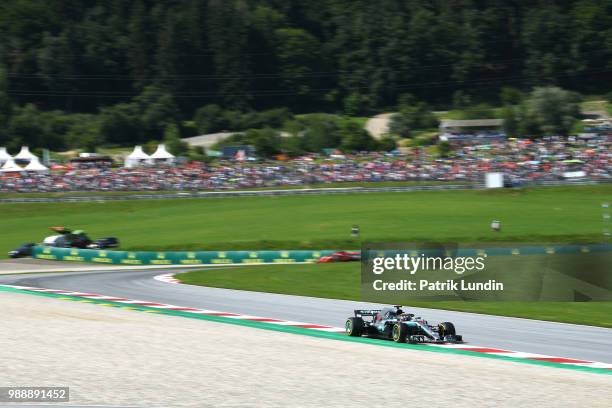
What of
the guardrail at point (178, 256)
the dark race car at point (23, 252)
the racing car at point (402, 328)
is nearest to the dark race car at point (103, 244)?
the guardrail at point (178, 256)

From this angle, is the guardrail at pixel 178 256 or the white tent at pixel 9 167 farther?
the white tent at pixel 9 167

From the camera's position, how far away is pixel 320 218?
177 feet

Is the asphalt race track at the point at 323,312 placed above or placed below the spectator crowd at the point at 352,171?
below

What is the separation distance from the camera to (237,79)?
144500mm

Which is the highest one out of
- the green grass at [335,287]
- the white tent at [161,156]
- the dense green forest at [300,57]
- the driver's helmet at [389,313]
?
the dense green forest at [300,57]

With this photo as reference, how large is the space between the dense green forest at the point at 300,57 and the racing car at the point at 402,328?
116713 millimetres

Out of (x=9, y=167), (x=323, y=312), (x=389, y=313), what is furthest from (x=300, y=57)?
(x=389, y=313)

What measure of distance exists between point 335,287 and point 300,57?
129 metres

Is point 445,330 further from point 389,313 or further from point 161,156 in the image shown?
point 161,156

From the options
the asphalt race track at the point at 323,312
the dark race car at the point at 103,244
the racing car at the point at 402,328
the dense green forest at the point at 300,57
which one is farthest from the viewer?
the dense green forest at the point at 300,57

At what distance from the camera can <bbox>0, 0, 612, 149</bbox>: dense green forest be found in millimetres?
140500

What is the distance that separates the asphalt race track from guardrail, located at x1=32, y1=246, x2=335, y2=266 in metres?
8.83

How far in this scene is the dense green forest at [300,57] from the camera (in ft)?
461

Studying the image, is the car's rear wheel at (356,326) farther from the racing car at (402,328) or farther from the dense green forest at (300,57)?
the dense green forest at (300,57)
